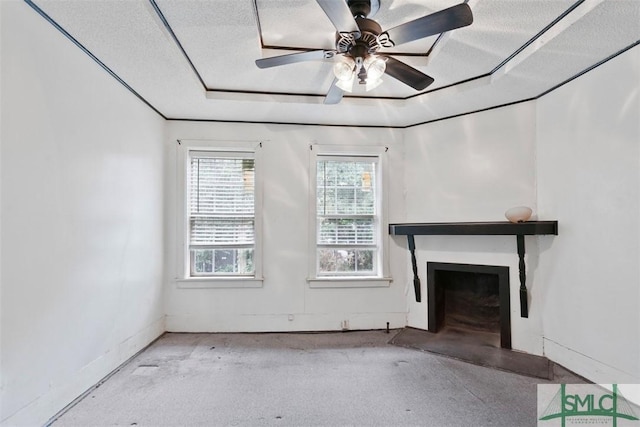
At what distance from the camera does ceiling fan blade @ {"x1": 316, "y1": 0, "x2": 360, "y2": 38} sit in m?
1.48

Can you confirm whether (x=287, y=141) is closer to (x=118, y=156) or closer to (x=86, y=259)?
(x=118, y=156)

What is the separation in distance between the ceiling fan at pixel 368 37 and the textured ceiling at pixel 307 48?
13.4 inches

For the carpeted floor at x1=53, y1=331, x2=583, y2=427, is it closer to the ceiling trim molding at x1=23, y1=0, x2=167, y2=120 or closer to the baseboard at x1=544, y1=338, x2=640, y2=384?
the baseboard at x1=544, y1=338, x2=640, y2=384

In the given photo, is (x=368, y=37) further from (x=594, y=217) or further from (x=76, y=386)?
(x=76, y=386)

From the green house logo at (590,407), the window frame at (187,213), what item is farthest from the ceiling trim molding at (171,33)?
the green house logo at (590,407)

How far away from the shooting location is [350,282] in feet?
12.2

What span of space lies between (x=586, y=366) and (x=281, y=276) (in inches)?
111

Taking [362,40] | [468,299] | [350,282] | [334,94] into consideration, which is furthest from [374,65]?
[468,299]

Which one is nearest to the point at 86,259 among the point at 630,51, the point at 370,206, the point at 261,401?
the point at 261,401

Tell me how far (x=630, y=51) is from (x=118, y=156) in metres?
3.88

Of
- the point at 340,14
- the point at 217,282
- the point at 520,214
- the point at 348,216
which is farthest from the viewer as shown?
the point at 348,216

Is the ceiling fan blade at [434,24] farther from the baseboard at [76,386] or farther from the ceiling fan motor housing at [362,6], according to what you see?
the baseboard at [76,386]

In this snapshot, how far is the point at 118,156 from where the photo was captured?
106 inches

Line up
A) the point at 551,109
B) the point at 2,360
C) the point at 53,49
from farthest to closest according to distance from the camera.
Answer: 1. the point at 551,109
2. the point at 53,49
3. the point at 2,360
